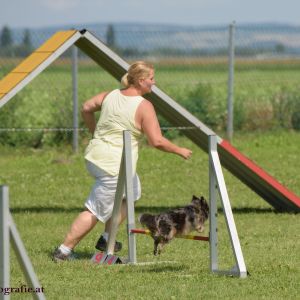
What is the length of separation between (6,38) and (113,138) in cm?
1068

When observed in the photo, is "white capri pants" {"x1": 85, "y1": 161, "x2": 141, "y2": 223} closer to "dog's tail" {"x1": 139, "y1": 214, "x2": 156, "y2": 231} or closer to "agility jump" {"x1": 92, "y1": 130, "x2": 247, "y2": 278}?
"agility jump" {"x1": 92, "y1": 130, "x2": 247, "y2": 278}

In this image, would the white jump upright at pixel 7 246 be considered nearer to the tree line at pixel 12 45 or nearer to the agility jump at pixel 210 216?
the agility jump at pixel 210 216

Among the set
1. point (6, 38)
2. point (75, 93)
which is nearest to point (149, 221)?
point (75, 93)

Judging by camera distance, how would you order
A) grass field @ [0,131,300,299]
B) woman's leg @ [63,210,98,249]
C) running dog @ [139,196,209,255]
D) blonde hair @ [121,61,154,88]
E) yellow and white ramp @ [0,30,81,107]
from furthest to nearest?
yellow and white ramp @ [0,30,81,107] → woman's leg @ [63,210,98,249] → blonde hair @ [121,61,154,88] → running dog @ [139,196,209,255] → grass field @ [0,131,300,299]

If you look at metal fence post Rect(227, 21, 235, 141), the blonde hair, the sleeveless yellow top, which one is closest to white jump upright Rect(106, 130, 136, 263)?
the sleeveless yellow top

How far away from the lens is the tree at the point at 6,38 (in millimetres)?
17766

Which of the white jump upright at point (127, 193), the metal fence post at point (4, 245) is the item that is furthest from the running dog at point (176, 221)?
the metal fence post at point (4, 245)

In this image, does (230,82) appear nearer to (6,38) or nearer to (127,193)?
(6,38)

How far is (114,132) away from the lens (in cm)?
779

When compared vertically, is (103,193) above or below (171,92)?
below

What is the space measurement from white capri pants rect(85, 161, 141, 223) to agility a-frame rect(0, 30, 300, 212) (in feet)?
4.96

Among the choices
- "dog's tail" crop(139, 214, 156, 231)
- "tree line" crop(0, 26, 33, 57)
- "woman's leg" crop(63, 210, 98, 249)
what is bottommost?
"woman's leg" crop(63, 210, 98, 249)

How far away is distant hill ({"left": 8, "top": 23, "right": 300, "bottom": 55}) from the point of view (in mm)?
17277

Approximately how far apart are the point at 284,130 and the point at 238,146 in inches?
63.0
